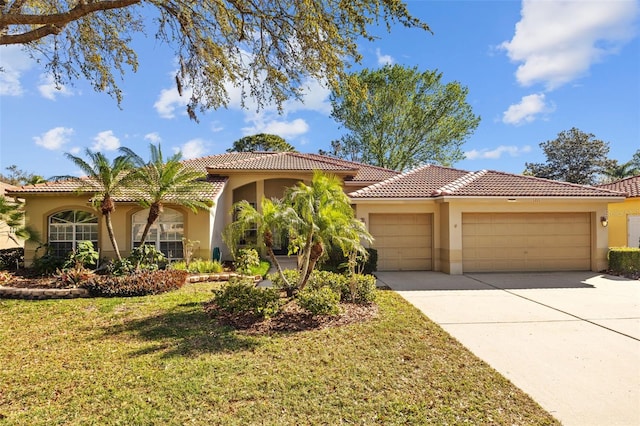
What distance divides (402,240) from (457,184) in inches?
136

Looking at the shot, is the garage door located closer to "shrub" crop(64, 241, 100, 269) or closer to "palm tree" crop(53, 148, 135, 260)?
"palm tree" crop(53, 148, 135, 260)

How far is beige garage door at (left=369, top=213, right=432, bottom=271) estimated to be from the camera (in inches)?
591

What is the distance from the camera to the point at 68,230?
1617 centimetres

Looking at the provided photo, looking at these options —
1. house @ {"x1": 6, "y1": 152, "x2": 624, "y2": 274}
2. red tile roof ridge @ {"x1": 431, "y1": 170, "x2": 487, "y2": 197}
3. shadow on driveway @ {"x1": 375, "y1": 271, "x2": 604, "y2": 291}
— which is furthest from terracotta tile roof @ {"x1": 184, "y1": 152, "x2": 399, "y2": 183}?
shadow on driveway @ {"x1": 375, "y1": 271, "x2": 604, "y2": 291}

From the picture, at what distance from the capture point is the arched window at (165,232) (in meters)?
16.2

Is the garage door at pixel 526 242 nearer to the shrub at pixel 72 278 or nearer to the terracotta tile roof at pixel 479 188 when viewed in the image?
the terracotta tile roof at pixel 479 188

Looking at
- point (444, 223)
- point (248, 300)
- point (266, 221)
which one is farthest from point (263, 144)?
point (248, 300)

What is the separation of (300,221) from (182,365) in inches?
145

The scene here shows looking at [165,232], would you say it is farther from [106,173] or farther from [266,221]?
[266,221]

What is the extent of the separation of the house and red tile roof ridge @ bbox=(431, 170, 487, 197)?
1.6 inches

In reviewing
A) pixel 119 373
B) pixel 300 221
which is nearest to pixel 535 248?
pixel 300 221

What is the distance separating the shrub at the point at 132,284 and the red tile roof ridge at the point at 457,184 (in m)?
10.5

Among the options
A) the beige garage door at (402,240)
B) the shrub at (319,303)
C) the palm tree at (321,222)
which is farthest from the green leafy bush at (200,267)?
the shrub at (319,303)

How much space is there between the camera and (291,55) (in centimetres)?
764
